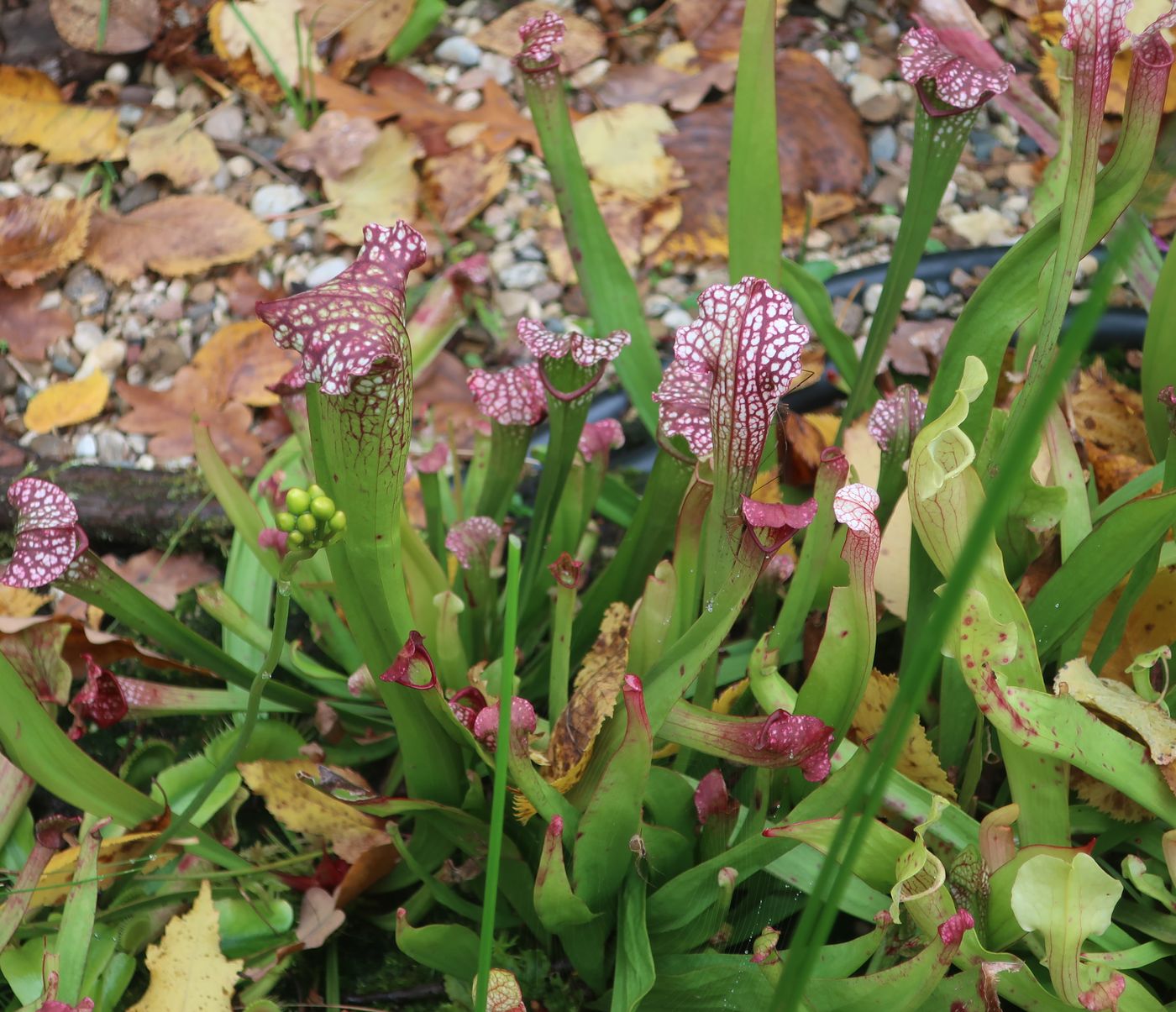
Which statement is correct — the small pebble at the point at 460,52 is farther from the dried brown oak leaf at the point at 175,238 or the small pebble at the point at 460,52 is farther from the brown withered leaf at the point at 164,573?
the brown withered leaf at the point at 164,573

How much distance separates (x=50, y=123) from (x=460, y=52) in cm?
86

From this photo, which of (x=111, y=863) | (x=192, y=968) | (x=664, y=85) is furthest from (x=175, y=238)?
(x=192, y=968)

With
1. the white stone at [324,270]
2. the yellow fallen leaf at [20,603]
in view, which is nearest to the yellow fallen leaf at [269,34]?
the white stone at [324,270]

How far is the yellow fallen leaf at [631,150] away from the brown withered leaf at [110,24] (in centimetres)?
95

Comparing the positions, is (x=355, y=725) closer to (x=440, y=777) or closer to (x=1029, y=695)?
(x=440, y=777)

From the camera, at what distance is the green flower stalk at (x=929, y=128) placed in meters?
0.91

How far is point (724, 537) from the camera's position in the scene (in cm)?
82

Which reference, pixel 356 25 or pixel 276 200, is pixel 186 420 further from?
pixel 356 25

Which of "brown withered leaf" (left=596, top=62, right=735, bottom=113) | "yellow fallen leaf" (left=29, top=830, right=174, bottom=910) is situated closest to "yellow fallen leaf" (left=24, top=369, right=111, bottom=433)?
"yellow fallen leaf" (left=29, top=830, right=174, bottom=910)

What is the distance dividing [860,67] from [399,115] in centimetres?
98

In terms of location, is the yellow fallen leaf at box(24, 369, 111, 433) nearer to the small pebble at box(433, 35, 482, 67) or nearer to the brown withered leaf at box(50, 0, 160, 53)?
the brown withered leaf at box(50, 0, 160, 53)

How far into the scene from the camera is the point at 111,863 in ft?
3.49

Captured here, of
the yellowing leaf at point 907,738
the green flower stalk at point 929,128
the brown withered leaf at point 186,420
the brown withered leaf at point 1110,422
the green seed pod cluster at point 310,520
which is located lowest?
the brown withered leaf at point 186,420

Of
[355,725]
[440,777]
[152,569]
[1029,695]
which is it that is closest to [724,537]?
[1029,695]
